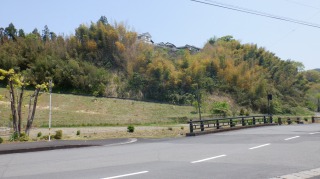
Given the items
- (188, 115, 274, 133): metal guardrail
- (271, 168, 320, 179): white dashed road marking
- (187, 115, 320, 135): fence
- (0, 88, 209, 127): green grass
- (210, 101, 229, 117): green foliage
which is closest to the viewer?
(271, 168, 320, 179): white dashed road marking

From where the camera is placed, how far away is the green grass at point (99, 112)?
150 ft

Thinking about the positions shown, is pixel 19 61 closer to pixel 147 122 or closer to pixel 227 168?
pixel 147 122

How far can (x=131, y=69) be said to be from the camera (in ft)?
228

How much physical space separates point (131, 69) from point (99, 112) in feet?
62.8

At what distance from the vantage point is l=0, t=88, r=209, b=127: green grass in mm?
45656

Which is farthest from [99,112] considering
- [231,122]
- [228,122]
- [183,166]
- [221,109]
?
[183,166]

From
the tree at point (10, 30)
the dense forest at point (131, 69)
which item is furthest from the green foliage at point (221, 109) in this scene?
the tree at point (10, 30)

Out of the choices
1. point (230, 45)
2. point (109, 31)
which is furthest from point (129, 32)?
point (230, 45)

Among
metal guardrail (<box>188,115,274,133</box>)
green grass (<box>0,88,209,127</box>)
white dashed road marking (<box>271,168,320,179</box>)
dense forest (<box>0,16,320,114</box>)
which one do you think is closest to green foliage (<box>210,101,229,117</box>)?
green grass (<box>0,88,209,127</box>)

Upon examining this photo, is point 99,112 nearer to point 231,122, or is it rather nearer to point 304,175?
point 231,122

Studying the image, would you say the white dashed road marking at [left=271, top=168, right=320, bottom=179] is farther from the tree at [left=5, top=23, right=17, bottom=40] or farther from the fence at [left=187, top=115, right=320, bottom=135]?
the tree at [left=5, top=23, right=17, bottom=40]

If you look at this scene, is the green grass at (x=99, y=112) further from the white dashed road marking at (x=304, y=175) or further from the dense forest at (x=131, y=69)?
the white dashed road marking at (x=304, y=175)

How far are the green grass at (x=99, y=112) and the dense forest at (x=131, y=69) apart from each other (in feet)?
14.7

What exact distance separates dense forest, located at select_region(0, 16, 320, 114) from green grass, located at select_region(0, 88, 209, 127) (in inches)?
176
